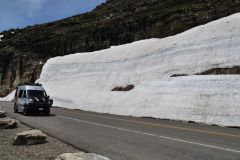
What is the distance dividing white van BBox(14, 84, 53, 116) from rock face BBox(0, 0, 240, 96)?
17728mm

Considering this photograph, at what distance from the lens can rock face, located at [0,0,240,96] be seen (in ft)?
150

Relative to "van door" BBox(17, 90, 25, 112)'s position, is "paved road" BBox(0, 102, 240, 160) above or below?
below

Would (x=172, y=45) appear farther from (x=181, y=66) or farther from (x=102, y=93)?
(x=102, y=93)

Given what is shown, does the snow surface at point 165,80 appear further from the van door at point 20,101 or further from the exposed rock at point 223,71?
the van door at point 20,101

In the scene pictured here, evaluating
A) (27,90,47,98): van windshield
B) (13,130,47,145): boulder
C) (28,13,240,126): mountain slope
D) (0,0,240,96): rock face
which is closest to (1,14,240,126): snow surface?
(28,13,240,126): mountain slope

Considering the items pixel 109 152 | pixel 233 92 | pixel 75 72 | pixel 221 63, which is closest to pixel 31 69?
pixel 75 72

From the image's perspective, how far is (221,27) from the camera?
32.8 metres

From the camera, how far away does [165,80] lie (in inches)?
1233

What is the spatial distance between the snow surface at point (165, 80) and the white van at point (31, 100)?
5302 mm

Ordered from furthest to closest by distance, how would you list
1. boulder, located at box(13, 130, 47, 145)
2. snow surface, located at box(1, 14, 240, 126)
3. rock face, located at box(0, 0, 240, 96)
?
rock face, located at box(0, 0, 240, 96)
snow surface, located at box(1, 14, 240, 126)
boulder, located at box(13, 130, 47, 145)

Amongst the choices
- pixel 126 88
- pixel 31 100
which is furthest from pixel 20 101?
pixel 126 88

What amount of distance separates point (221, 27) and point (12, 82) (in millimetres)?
45009

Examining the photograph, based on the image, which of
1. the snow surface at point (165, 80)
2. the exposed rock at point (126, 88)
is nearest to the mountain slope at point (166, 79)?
the snow surface at point (165, 80)

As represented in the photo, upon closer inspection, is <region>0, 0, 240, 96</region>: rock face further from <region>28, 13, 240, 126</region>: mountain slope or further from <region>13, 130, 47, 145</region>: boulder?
<region>13, 130, 47, 145</region>: boulder
